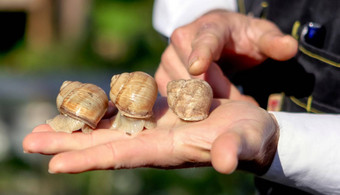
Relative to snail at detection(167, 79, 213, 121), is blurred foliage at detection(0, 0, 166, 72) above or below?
below

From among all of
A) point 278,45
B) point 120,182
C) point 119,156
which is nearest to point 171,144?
point 119,156

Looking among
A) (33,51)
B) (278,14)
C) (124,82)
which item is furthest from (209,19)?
(33,51)

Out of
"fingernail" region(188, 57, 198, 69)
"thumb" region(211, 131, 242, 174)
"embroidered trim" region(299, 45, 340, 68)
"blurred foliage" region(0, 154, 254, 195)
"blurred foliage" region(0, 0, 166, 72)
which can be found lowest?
"blurred foliage" region(0, 154, 254, 195)

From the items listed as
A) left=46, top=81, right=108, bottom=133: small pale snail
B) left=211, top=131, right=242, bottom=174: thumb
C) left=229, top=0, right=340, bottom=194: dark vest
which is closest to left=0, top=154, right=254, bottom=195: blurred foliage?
left=229, top=0, right=340, bottom=194: dark vest

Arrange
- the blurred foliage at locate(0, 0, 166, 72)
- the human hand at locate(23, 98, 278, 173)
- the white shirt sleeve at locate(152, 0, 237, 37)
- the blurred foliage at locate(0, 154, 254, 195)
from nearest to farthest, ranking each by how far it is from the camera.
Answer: the human hand at locate(23, 98, 278, 173)
the white shirt sleeve at locate(152, 0, 237, 37)
the blurred foliage at locate(0, 154, 254, 195)
the blurred foliage at locate(0, 0, 166, 72)

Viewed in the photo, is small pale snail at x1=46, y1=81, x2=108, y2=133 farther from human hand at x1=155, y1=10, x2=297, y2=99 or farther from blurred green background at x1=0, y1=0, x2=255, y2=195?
blurred green background at x1=0, y1=0, x2=255, y2=195

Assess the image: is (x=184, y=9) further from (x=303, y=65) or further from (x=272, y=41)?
(x=303, y=65)

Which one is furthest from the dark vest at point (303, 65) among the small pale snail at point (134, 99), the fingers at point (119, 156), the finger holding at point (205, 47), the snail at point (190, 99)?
the fingers at point (119, 156)

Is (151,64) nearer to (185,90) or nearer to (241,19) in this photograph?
(241,19)
